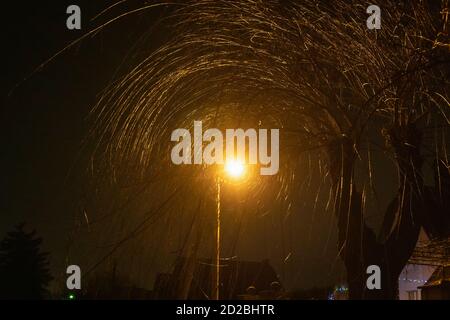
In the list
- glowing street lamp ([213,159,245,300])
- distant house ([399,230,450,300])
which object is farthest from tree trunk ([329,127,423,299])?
distant house ([399,230,450,300])

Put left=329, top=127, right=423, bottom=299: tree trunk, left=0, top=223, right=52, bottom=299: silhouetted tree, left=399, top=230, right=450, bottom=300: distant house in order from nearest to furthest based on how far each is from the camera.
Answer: left=329, top=127, right=423, bottom=299: tree trunk < left=399, top=230, right=450, bottom=300: distant house < left=0, top=223, right=52, bottom=299: silhouetted tree

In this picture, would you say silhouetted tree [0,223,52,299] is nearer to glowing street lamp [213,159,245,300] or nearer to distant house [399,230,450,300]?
distant house [399,230,450,300]

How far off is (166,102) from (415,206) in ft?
7.70

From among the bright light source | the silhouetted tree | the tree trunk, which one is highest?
the bright light source

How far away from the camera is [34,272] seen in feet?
139

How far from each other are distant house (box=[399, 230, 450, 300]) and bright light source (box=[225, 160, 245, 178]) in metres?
3.51

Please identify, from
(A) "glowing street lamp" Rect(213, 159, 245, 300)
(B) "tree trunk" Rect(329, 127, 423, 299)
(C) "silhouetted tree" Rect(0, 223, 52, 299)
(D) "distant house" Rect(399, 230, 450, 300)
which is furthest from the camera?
(C) "silhouetted tree" Rect(0, 223, 52, 299)

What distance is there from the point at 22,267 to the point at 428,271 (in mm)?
28681

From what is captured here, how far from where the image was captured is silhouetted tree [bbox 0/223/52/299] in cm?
3764

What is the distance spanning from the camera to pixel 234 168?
5.09 metres

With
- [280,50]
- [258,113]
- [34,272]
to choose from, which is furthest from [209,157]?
[34,272]

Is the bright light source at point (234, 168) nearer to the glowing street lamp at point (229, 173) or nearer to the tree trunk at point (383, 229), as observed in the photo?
the glowing street lamp at point (229, 173)

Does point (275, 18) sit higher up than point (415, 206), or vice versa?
point (275, 18)
